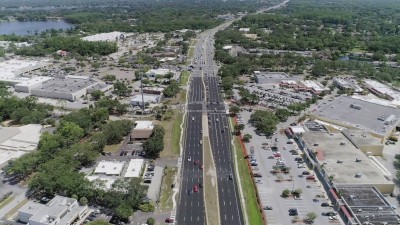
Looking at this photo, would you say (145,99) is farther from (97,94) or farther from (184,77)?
(184,77)

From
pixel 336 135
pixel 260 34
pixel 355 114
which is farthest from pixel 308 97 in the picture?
pixel 260 34

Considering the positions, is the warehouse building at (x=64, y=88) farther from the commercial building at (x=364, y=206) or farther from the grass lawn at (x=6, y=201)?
the commercial building at (x=364, y=206)

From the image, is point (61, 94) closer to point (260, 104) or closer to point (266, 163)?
point (260, 104)

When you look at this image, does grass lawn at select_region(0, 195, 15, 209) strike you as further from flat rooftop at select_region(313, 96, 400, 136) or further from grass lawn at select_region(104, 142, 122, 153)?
flat rooftop at select_region(313, 96, 400, 136)

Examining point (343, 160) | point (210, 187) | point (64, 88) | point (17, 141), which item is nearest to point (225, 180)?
point (210, 187)

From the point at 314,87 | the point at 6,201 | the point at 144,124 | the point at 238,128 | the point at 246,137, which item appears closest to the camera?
the point at 6,201

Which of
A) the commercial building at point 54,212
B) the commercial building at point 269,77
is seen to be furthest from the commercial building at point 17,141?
the commercial building at point 269,77

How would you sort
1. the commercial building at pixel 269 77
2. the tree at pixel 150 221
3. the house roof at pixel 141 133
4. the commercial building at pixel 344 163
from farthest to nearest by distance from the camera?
the commercial building at pixel 269 77, the house roof at pixel 141 133, the commercial building at pixel 344 163, the tree at pixel 150 221
